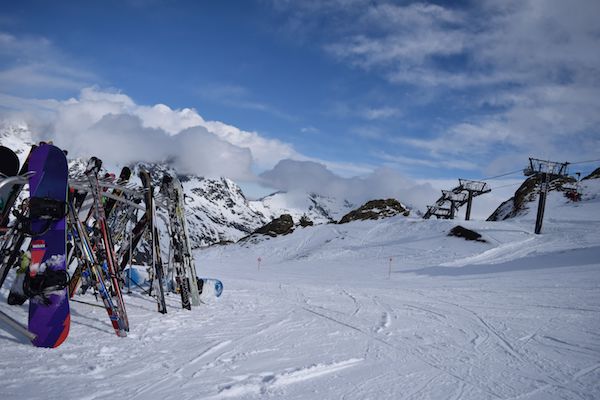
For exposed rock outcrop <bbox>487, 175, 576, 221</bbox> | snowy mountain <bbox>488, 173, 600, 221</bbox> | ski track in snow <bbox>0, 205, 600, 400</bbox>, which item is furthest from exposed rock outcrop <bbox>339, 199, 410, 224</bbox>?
ski track in snow <bbox>0, 205, 600, 400</bbox>

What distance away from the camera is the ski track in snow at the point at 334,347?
475 cm

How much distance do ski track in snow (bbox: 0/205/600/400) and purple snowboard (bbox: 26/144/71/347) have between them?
0.33 meters

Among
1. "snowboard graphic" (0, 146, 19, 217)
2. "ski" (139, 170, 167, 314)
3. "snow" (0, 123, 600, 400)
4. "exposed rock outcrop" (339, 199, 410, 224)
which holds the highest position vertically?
"exposed rock outcrop" (339, 199, 410, 224)

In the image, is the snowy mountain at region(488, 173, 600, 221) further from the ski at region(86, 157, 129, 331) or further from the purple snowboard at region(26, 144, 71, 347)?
the purple snowboard at region(26, 144, 71, 347)

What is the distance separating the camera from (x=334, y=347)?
21.6 ft

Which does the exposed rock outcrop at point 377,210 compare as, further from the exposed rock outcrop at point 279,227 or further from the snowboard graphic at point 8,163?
the snowboard graphic at point 8,163

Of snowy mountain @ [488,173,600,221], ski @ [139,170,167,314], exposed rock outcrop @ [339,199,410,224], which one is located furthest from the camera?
exposed rock outcrop @ [339,199,410,224]

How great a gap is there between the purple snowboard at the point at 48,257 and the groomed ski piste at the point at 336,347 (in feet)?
1.14

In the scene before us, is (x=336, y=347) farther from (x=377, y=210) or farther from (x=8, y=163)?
(x=377, y=210)

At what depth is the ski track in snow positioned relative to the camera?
4.75m

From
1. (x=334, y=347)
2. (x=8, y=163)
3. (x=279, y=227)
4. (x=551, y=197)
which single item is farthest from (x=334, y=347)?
(x=279, y=227)

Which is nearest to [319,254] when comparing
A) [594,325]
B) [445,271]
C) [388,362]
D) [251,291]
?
[445,271]

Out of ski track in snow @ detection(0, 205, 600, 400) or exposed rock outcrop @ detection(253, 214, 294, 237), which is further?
exposed rock outcrop @ detection(253, 214, 294, 237)

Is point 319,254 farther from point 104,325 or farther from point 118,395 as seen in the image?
point 118,395
